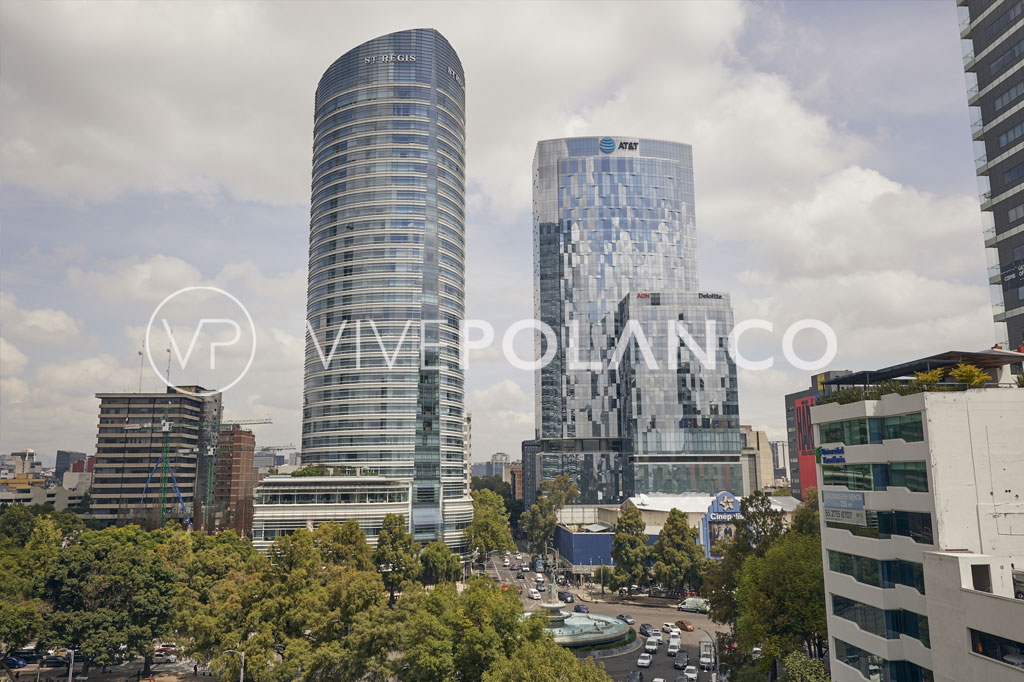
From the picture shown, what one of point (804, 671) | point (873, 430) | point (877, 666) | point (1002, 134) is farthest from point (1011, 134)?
point (804, 671)

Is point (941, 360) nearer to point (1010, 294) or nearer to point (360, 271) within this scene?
point (1010, 294)

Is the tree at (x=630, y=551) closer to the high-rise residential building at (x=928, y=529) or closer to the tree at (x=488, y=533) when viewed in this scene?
the tree at (x=488, y=533)

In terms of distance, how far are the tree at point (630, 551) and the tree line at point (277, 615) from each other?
1745 inches

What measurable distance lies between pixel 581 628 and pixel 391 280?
90.3m

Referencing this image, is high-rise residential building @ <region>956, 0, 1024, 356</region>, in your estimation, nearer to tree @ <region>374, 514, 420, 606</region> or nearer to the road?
the road

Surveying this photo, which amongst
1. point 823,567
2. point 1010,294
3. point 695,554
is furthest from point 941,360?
point 695,554

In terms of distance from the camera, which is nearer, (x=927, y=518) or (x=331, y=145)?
(x=927, y=518)

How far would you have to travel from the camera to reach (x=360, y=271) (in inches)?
5856

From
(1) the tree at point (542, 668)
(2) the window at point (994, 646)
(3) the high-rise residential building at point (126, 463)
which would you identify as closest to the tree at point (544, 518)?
(3) the high-rise residential building at point (126, 463)

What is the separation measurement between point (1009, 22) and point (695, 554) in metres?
82.7

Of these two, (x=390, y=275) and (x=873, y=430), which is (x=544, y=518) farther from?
(x=873, y=430)

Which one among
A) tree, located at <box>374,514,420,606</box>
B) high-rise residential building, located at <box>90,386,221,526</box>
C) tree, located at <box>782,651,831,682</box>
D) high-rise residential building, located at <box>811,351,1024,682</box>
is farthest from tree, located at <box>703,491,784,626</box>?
A: high-rise residential building, located at <box>90,386,221,526</box>

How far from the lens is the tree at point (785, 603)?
5081cm

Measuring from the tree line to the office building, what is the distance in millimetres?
60169
